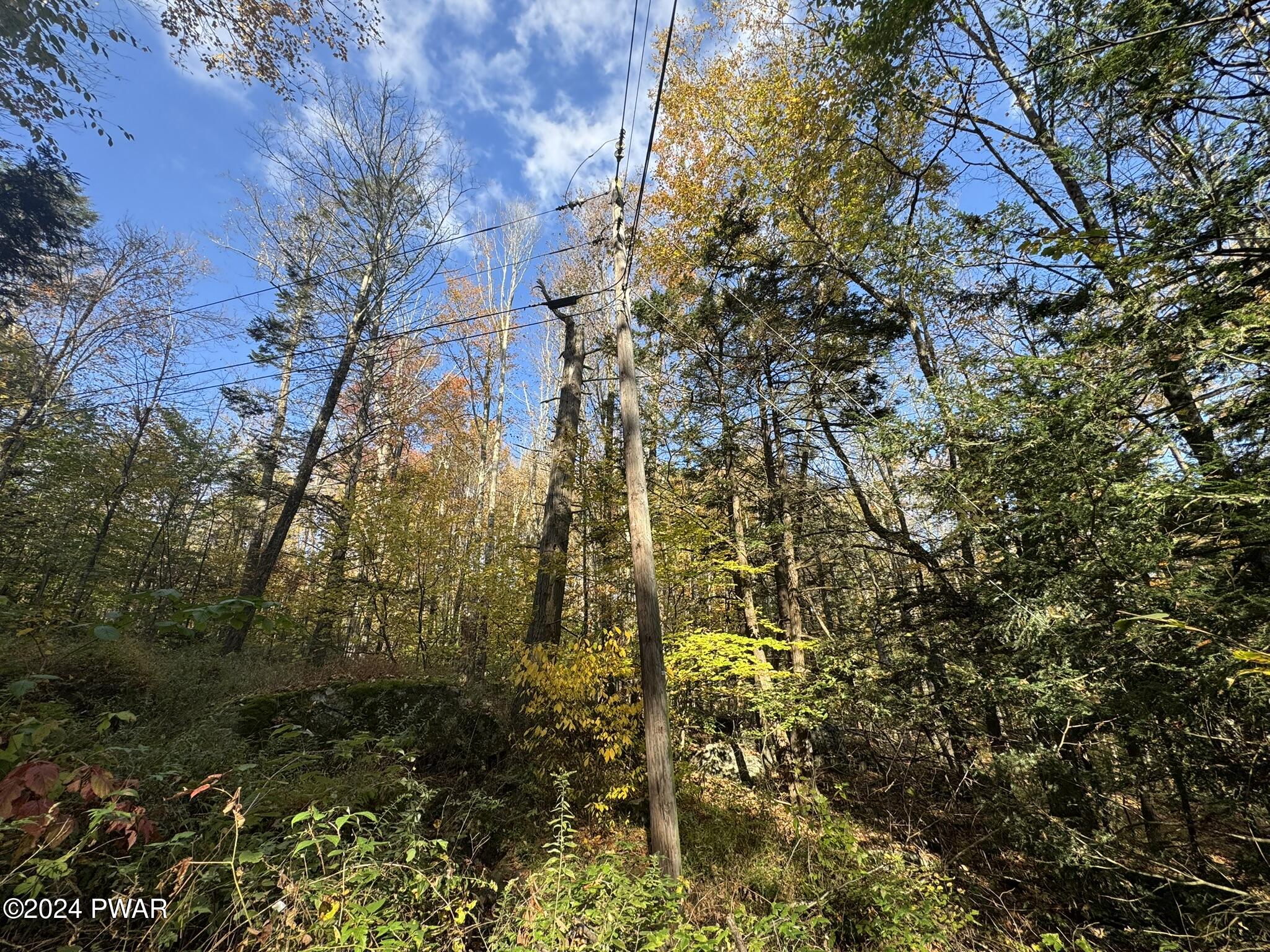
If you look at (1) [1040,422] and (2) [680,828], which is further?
(2) [680,828]

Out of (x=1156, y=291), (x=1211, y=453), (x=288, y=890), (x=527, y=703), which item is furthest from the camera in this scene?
(x=527, y=703)

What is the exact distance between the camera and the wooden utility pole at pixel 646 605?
411cm

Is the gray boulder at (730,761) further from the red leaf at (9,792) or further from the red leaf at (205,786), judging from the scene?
the red leaf at (9,792)

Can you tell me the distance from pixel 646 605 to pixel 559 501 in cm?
438

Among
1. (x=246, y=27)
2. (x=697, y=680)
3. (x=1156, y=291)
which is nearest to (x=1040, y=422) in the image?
(x=1156, y=291)

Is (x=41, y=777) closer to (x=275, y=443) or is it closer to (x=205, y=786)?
(x=205, y=786)

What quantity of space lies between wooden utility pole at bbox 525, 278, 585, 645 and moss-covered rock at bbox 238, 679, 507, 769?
149 cm

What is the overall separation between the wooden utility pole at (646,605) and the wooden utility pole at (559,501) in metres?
1.76

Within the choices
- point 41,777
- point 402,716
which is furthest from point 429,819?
point 41,777

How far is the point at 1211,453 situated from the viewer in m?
3.18

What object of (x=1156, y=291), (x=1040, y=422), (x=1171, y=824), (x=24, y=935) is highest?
(x=1156, y=291)

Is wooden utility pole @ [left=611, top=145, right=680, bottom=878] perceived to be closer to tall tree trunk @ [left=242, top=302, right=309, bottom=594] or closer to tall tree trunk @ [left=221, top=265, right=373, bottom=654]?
tall tree trunk @ [left=221, top=265, right=373, bottom=654]

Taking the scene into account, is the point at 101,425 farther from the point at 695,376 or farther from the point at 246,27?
the point at 695,376

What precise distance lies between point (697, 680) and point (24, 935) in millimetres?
6766
